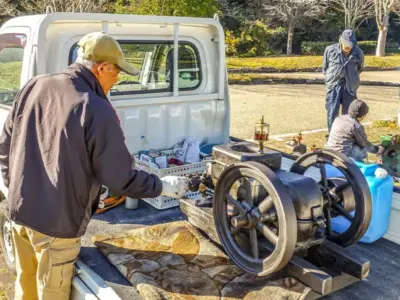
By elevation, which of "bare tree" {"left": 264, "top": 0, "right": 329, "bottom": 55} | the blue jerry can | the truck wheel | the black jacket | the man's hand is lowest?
the truck wheel

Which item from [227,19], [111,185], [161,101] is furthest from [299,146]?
[227,19]

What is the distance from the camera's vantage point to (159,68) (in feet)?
13.1

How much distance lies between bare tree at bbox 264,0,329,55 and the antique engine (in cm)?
2467

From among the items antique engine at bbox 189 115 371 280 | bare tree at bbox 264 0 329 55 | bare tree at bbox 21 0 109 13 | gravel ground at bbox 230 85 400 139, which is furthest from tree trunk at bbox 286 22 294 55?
antique engine at bbox 189 115 371 280

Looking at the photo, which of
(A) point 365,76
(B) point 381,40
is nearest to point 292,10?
(B) point 381,40

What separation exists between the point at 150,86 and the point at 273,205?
2.12m

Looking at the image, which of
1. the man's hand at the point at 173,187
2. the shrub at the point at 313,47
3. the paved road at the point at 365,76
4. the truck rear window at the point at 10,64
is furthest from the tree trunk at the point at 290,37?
the man's hand at the point at 173,187

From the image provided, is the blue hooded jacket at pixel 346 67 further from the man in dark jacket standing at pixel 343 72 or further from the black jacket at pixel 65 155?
the black jacket at pixel 65 155

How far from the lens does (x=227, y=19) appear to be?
26.1 meters

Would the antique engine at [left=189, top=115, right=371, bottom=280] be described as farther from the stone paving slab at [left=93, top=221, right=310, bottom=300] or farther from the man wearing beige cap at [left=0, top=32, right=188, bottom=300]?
the man wearing beige cap at [left=0, top=32, right=188, bottom=300]

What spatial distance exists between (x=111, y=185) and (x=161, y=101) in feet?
5.83

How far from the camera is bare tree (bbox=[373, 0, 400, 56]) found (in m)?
24.0

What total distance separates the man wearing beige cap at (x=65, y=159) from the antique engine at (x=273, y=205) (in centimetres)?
40

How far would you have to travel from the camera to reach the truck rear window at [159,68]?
3834 millimetres
